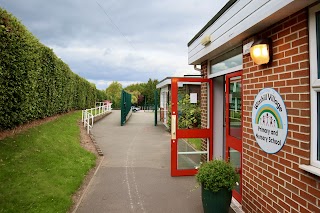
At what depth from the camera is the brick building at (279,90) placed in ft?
7.32

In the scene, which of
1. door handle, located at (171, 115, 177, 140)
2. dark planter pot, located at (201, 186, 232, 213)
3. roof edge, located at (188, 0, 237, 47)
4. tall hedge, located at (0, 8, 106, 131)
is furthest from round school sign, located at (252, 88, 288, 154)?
tall hedge, located at (0, 8, 106, 131)

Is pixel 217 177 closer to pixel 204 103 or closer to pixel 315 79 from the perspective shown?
pixel 315 79

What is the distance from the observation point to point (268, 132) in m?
2.91

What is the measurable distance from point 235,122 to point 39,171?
379cm

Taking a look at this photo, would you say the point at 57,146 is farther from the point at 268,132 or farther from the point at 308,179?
the point at 308,179

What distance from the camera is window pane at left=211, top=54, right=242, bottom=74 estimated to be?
13.3ft

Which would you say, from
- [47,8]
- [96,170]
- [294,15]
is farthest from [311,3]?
[47,8]

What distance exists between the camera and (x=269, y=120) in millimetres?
2889

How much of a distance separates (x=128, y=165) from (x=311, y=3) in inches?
205

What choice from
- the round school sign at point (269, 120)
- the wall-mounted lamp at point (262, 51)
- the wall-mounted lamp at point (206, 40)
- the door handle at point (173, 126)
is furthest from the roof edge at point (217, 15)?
the door handle at point (173, 126)

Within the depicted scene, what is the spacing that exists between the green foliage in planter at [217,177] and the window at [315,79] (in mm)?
1230

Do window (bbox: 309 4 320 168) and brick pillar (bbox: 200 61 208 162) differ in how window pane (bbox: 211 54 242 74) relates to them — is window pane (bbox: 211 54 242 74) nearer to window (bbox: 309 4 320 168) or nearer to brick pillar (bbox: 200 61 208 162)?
brick pillar (bbox: 200 61 208 162)

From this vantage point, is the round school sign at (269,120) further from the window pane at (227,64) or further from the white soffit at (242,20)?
the window pane at (227,64)

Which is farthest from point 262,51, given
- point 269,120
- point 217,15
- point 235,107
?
point 235,107
